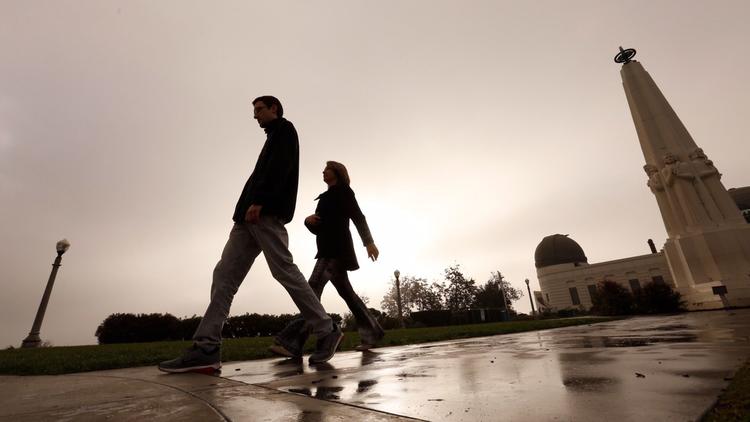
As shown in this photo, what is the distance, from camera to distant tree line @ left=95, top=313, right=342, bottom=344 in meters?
20.8

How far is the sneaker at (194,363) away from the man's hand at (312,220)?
1.88 metres

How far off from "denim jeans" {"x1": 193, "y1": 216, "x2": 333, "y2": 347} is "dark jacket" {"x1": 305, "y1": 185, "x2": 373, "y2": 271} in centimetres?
117

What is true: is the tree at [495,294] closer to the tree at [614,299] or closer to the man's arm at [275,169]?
the tree at [614,299]

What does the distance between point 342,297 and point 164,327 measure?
22293 mm

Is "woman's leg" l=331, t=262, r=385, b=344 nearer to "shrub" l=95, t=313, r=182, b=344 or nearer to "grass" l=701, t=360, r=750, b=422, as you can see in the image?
"grass" l=701, t=360, r=750, b=422

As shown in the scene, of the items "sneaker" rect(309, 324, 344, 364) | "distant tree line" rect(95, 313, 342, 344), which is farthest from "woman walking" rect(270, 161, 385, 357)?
"distant tree line" rect(95, 313, 342, 344)

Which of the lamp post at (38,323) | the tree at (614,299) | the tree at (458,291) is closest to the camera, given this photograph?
the lamp post at (38,323)

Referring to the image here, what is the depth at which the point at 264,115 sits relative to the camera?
12.1 feet

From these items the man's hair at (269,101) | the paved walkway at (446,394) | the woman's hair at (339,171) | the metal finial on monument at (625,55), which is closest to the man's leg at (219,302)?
the paved walkway at (446,394)

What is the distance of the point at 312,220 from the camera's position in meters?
4.50

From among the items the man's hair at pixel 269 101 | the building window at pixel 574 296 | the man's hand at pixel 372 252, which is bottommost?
the man's hand at pixel 372 252

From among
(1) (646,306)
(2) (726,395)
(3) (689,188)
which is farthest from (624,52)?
(2) (726,395)

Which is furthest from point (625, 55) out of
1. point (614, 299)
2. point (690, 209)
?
point (614, 299)

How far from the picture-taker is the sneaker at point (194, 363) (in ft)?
9.75
